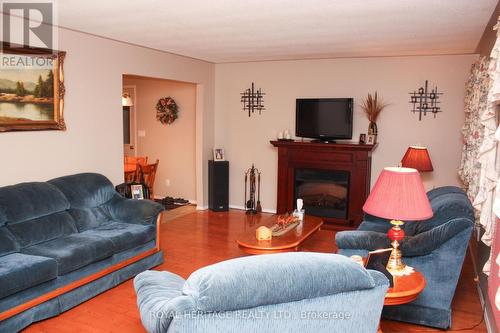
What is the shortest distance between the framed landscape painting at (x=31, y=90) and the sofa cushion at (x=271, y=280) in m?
3.15

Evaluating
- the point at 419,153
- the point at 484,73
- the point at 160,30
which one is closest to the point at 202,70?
the point at 160,30

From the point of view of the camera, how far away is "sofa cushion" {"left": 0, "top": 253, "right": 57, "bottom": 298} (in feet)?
9.76

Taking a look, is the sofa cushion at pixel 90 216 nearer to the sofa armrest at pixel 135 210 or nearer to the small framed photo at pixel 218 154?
the sofa armrest at pixel 135 210

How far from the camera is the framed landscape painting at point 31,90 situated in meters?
3.86

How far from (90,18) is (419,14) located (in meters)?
2.90

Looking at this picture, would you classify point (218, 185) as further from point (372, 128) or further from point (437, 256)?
point (437, 256)

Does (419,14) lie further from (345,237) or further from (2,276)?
(2,276)

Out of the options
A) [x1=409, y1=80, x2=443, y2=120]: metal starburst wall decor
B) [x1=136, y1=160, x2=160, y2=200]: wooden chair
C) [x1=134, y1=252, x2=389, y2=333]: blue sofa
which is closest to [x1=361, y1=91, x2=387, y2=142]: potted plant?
[x1=409, y1=80, x2=443, y2=120]: metal starburst wall decor

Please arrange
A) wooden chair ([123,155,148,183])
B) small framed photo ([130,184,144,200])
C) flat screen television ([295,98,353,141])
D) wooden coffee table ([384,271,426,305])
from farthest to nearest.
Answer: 1. wooden chair ([123,155,148,183])
2. flat screen television ([295,98,353,141])
3. small framed photo ([130,184,144,200])
4. wooden coffee table ([384,271,426,305])

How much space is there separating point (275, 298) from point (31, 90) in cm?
352

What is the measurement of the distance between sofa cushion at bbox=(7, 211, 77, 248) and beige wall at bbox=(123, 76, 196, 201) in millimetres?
3636

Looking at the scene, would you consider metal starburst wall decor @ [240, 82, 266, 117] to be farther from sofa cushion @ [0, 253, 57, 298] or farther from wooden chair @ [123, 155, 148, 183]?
sofa cushion @ [0, 253, 57, 298]

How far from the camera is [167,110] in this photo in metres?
7.56

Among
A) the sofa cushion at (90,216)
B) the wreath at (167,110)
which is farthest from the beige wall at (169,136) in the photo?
the sofa cushion at (90,216)
